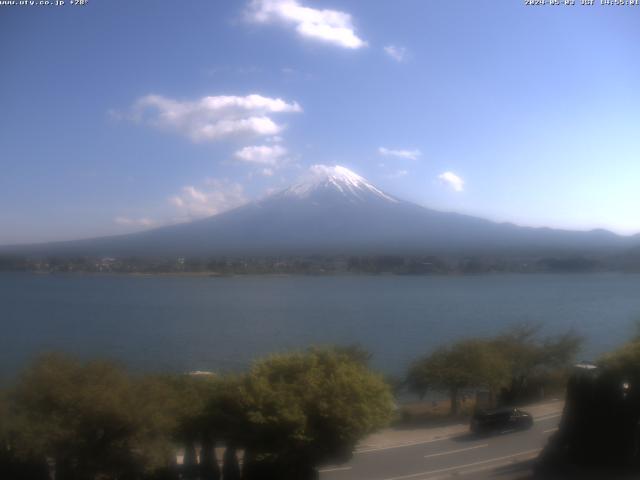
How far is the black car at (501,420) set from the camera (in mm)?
5191

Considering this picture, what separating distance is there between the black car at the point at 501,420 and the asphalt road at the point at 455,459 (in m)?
0.09

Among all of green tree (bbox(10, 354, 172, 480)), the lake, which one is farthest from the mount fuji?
green tree (bbox(10, 354, 172, 480))

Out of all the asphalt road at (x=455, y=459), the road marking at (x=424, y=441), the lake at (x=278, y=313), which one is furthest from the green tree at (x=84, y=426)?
the road marking at (x=424, y=441)

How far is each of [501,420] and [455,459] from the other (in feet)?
2.94

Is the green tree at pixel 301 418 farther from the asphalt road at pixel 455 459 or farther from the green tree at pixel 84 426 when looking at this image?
the green tree at pixel 84 426

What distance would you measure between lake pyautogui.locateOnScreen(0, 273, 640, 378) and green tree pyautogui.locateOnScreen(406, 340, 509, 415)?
1597 millimetres

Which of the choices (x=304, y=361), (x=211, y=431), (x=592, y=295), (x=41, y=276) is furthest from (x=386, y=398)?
(x=41, y=276)

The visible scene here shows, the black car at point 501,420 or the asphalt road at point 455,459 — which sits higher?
the black car at point 501,420

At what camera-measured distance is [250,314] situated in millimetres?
15875

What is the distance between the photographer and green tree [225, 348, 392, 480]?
414 cm

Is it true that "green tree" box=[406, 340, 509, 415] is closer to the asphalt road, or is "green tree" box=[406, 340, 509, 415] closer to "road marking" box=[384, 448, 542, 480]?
the asphalt road

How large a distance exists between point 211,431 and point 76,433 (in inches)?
42.3

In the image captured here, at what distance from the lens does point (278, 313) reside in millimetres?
15617

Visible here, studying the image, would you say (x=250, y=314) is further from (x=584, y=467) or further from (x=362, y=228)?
(x=362, y=228)
